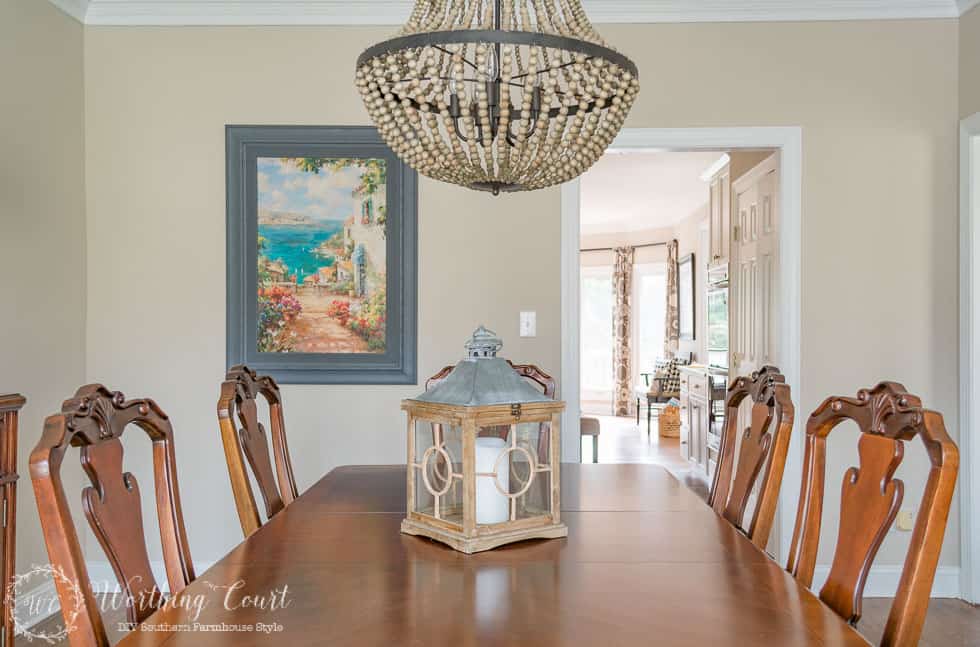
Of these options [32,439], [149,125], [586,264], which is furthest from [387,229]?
[586,264]

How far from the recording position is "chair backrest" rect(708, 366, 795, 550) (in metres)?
1.93

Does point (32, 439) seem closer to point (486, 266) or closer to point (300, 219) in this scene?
point (300, 219)

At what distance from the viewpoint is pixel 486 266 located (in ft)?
12.0

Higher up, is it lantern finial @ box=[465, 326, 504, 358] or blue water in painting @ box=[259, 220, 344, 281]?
blue water in painting @ box=[259, 220, 344, 281]

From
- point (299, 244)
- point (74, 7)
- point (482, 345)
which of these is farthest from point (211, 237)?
point (482, 345)

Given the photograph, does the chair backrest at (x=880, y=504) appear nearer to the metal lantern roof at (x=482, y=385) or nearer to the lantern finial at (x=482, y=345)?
the metal lantern roof at (x=482, y=385)

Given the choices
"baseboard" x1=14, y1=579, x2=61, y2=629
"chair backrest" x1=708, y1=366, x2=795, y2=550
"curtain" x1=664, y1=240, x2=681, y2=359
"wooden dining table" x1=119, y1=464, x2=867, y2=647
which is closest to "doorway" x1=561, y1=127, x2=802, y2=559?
"chair backrest" x1=708, y1=366, x2=795, y2=550

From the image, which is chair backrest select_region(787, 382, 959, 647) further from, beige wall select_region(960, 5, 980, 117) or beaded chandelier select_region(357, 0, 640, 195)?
beige wall select_region(960, 5, 980, 117)

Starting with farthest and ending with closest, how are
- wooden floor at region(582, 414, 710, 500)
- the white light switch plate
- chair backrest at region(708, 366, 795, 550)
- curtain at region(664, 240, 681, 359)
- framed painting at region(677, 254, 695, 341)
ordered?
curtain at region(664, 240, 681, 359) < framed painting at region(677, 254, 695, 341) < wooden floor at region(582, 414, 710, 500) < the white light switch plate < chair backrest at region(708, 366, 795, 550)

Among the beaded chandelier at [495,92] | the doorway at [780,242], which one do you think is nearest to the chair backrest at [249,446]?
the beaded chandelier at [495,92]

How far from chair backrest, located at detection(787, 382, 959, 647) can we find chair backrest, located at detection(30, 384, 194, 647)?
1.18 meters

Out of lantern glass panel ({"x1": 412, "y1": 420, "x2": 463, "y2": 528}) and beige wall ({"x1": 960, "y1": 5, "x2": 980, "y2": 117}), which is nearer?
lantern glass panel ({"x1": 412, "y1": 420, "x2": 463, "y2": 528})

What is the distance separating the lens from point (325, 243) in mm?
3645

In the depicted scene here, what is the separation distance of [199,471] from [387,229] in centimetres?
139
